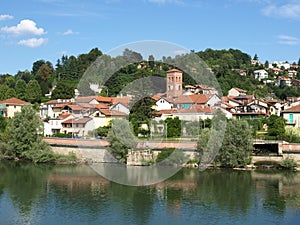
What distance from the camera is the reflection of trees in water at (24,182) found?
45.9ft

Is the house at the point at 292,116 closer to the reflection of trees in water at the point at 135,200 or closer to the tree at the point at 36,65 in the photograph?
the reflection of trees in water at the point at 135,200

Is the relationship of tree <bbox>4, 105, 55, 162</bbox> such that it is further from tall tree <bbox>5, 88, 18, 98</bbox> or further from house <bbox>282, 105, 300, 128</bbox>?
tall tree <bbox>5, 88, 18, 98</bbox>

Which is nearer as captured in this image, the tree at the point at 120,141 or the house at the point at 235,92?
the tree at the point at 120,141

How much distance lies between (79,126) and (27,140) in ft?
14.2

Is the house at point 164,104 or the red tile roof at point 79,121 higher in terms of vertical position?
the house at point 164,104

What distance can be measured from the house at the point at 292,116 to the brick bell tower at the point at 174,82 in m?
6.41

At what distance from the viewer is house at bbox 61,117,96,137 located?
24891 mm

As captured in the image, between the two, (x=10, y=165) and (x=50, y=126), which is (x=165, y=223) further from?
(x=50, y=126)

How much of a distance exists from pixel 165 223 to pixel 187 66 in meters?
13.3

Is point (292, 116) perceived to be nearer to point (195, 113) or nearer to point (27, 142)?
point (195, 113)

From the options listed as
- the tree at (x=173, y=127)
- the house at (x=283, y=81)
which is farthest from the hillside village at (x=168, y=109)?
the house at (x=283, y=81)

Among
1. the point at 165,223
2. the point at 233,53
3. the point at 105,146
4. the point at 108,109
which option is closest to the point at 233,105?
the point at 108,109

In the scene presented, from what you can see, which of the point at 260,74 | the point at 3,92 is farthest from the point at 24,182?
the point at 260,74

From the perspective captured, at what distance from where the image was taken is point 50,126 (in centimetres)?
2733
